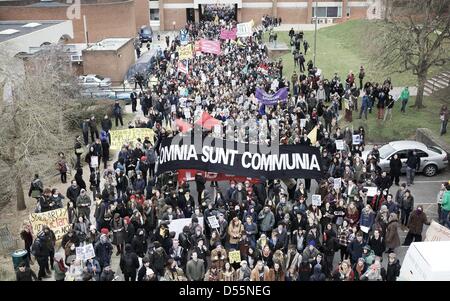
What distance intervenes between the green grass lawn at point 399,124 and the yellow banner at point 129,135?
929cm

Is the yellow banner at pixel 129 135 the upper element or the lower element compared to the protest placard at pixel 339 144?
lower

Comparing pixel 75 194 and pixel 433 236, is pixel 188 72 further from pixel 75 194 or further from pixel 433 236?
pixel 433 236

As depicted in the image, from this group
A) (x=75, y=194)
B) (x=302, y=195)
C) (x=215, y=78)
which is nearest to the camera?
(x=302, y=195)

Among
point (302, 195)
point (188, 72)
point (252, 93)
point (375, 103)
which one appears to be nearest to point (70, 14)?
point (188, 72)

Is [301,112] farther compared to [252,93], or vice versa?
[252,93]

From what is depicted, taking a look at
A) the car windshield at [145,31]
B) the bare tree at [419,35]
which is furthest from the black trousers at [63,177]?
→ the car windshield at [145,31]

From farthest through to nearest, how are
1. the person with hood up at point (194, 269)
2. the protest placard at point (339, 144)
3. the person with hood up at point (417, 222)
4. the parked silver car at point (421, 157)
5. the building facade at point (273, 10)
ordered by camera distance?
the building facade at point (273, 10) < the parked silver car at point (421, 157) < the protest placard at point (339, 144) < the person with hood up at point (417, 222) < the person with hood up at point (194, 269)

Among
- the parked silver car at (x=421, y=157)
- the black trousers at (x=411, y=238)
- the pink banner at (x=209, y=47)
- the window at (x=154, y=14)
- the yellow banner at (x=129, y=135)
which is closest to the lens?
the black trousers at (x=411, y=238)

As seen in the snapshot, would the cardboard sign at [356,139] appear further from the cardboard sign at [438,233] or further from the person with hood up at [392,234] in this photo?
the cardboard sign at [438,233]

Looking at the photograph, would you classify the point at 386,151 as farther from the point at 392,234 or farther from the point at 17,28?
the point at 17,28

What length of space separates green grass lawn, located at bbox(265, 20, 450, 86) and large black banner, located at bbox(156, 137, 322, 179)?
48.9 feet

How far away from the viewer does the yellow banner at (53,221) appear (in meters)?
14.4

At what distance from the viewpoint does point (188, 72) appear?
30906 millimetres
